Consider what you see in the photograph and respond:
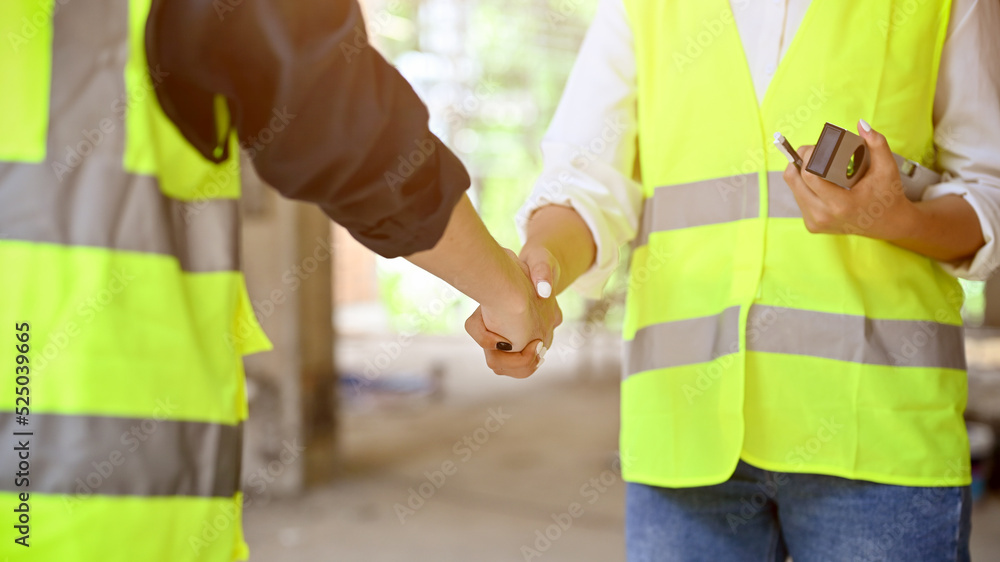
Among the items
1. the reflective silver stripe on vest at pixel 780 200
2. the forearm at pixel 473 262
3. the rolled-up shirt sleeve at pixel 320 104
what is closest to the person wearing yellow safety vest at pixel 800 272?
the reflective silver stripe on vest at pixel 780 200

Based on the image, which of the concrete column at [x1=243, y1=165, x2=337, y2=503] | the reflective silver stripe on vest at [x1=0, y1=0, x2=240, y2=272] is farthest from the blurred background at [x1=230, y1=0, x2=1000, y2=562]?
the reflective silver stripe on vest at [x1=0, y1=0, x2=240, y2=272]

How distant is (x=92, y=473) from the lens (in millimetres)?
853

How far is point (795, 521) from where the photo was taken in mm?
1301

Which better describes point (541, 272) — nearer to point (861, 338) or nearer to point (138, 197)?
point (861, 338)

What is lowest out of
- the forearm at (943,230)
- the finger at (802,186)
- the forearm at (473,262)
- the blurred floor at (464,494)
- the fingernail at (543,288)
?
the blurred floor at (464,494)

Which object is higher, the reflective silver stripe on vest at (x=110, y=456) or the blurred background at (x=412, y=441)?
the reflective silver stripe on vest at (x=110, y=456)

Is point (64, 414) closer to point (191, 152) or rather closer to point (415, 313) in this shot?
point (191, 152)

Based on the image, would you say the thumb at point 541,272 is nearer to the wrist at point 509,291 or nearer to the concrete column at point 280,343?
the wrist at point 509,291

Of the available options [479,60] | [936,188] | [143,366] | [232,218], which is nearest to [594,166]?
[936,188]

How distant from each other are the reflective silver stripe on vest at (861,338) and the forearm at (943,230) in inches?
4.4

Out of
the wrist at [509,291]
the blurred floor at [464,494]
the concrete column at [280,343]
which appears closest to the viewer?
the wrist at [509,291]

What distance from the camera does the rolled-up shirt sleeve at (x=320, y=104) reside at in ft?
2.54

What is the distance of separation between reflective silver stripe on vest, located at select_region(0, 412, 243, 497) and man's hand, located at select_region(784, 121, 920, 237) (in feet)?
2.81

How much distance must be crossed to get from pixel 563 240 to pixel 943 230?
56cm
